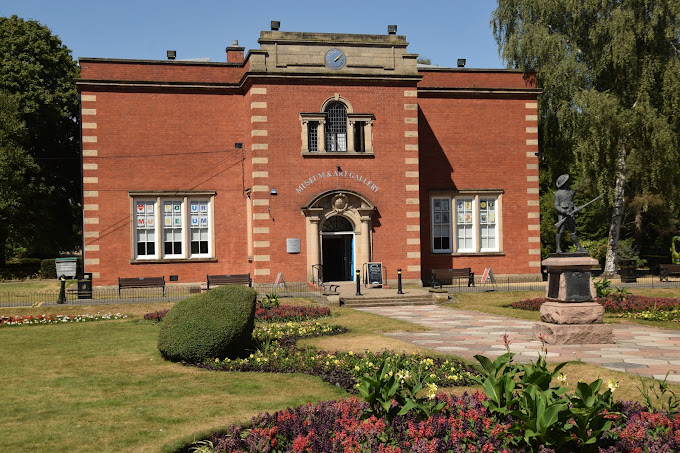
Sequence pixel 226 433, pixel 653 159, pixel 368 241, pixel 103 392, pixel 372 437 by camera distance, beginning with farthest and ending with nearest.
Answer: pixel 653 159
pixel 368 241
pixel 103 392
pixel 226 433
pixel 372 437

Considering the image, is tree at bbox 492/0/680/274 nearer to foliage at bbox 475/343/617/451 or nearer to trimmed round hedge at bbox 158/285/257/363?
trimmed round hedge at bbox 158/285/257/363

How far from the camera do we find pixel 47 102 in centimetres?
3688

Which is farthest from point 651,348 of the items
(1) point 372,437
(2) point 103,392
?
(2) point 103,392

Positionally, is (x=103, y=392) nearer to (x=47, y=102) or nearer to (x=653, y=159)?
(x=653, y=159)

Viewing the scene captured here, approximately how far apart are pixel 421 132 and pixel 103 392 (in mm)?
22224

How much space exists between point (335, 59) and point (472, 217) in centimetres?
921

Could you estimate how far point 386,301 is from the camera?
22984mm

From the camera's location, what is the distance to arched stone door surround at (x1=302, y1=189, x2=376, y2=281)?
26625mm

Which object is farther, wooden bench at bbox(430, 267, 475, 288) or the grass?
wooden bench at bbox(430, 267, 475, 288)

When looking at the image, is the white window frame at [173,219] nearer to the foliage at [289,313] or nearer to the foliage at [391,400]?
the foliage at [289,313]

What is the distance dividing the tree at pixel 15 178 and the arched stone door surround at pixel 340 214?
55.7 feet

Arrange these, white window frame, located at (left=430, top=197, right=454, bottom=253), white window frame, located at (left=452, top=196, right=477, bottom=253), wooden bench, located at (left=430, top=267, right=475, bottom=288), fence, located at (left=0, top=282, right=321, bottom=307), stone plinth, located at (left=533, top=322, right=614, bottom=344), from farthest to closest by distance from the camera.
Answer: white window frame, located at (left=452, top=196, right=477, bottom=253) → white window frame, located at (left=430, top=197, right=454, bottom=253) → wooden bench, located at (left=430, top=267, right=475, bottom=288) → fence, located at (left=0, top=282, right=321, bottom=307) → stone plinth, located at (left=533, top=322, right=614, bottom=344)

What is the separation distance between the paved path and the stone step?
402cm

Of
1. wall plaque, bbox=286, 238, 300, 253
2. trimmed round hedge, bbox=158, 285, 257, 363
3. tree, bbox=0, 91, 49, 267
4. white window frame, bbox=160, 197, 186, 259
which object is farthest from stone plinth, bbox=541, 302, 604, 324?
tree, bbox=0, 91, 49, 267
